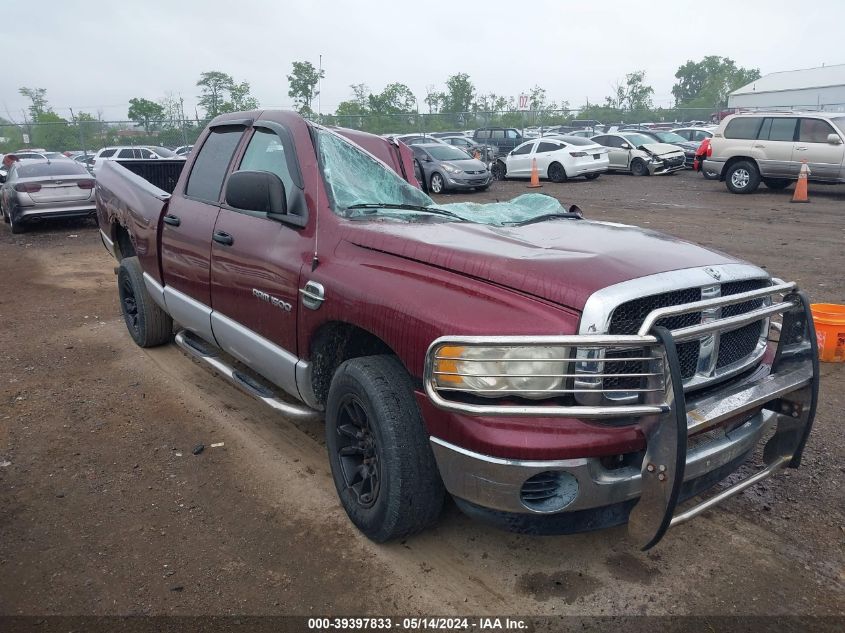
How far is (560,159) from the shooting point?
66.3 ft

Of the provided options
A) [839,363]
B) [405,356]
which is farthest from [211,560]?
[839,363]

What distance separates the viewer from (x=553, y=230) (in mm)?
3152

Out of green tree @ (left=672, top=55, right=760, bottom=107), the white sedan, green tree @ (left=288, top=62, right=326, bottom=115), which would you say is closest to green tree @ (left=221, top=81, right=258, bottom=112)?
green tree @ (left=288, top=62, right=326, bottom=115)

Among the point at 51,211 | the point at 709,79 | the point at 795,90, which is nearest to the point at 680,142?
the point at 51,211

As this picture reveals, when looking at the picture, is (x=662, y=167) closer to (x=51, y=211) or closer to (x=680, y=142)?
(x=680, y=142)

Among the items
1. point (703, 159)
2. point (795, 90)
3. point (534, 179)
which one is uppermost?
point (795, 90)

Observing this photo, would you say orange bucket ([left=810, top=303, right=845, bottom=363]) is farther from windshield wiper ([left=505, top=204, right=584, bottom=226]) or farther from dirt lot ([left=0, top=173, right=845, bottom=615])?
windshield wiper ([left=505, top=204, right=584, bottom=226])

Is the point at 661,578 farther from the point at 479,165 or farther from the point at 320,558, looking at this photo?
the point at 479,165

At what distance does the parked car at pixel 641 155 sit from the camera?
69.9 feet

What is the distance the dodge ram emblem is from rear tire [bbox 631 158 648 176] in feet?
66.9

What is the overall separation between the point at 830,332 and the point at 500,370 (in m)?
3.91

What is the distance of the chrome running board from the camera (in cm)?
335

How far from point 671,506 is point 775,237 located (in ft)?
32.2

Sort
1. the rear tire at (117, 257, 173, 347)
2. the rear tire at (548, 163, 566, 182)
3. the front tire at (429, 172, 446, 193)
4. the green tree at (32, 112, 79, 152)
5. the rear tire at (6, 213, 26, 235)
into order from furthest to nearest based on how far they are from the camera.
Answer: the green tree at (32, 112, 79, 152)
the rear tire at (548, 163, 566, 182)
the front tire at (429, 172, 446, 193)
the rear tire at (6, 213, 26, 235)
the rear tire at (117, 257, 173, 347)
